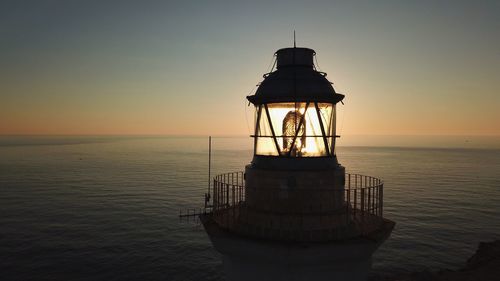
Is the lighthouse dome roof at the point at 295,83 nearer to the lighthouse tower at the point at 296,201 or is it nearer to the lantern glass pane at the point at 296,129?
the lighthouse tower at the point at 296,201

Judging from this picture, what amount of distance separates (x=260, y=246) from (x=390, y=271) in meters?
27.6

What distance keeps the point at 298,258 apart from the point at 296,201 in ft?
5.17

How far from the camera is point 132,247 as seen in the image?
35156 millimetres

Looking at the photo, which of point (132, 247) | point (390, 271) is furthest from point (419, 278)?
point (132, 247)

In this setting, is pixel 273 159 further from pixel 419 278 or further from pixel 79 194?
pixel 79 194

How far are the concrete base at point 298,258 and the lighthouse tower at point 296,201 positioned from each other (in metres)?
0.02

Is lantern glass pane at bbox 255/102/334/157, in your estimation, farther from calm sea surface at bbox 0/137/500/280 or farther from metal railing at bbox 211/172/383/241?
calm sea surface at bbox 0/137/500/280

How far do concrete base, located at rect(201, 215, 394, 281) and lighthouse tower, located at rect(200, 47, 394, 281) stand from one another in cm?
2

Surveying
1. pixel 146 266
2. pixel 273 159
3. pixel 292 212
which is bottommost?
pixel 146 266

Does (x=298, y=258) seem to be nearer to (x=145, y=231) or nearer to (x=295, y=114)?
(x=295, y=114)

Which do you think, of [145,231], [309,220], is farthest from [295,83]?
[145,231]

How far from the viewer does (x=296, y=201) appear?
8.73 meters

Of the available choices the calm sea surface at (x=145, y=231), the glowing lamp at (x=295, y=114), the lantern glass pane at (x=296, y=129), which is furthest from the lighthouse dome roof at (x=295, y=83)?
the calm sea surface at (x=145, y=231)

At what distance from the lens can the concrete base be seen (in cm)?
771
